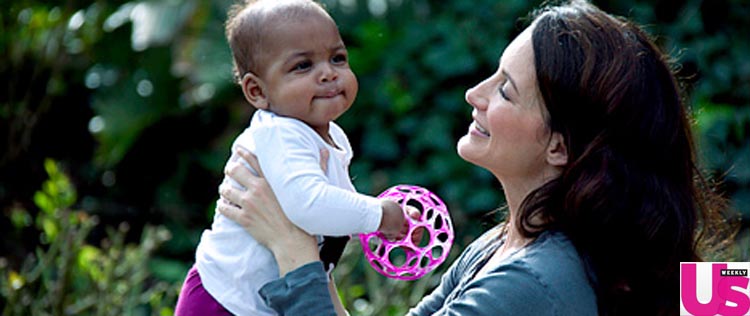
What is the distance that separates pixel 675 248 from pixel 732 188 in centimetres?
337

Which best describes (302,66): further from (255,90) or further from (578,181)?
(578,181)

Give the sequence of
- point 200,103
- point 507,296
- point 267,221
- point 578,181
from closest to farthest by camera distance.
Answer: point 507,296, point 578,181, point 267,221, point 200,103

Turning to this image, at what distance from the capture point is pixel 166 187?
6.00 meters

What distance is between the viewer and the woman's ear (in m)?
2.32

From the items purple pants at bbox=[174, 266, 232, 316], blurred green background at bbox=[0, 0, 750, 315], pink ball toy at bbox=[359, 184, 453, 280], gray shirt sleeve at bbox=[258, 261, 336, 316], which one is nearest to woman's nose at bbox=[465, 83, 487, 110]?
pink ball toy at bbox=[359, 184, 453, 280]

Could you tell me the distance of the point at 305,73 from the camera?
237 centimetres

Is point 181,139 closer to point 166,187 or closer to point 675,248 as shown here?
point 166,187

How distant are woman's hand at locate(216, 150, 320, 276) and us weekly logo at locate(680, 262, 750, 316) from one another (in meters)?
0.87

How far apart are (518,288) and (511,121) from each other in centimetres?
39

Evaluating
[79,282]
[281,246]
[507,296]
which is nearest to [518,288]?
[507,296]

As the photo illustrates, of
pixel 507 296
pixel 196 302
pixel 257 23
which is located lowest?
pixel 196 302

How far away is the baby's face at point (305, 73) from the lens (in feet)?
7.75

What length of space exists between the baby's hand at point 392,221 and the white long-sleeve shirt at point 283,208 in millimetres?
35

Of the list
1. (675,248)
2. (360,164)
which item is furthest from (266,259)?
(360,164)
